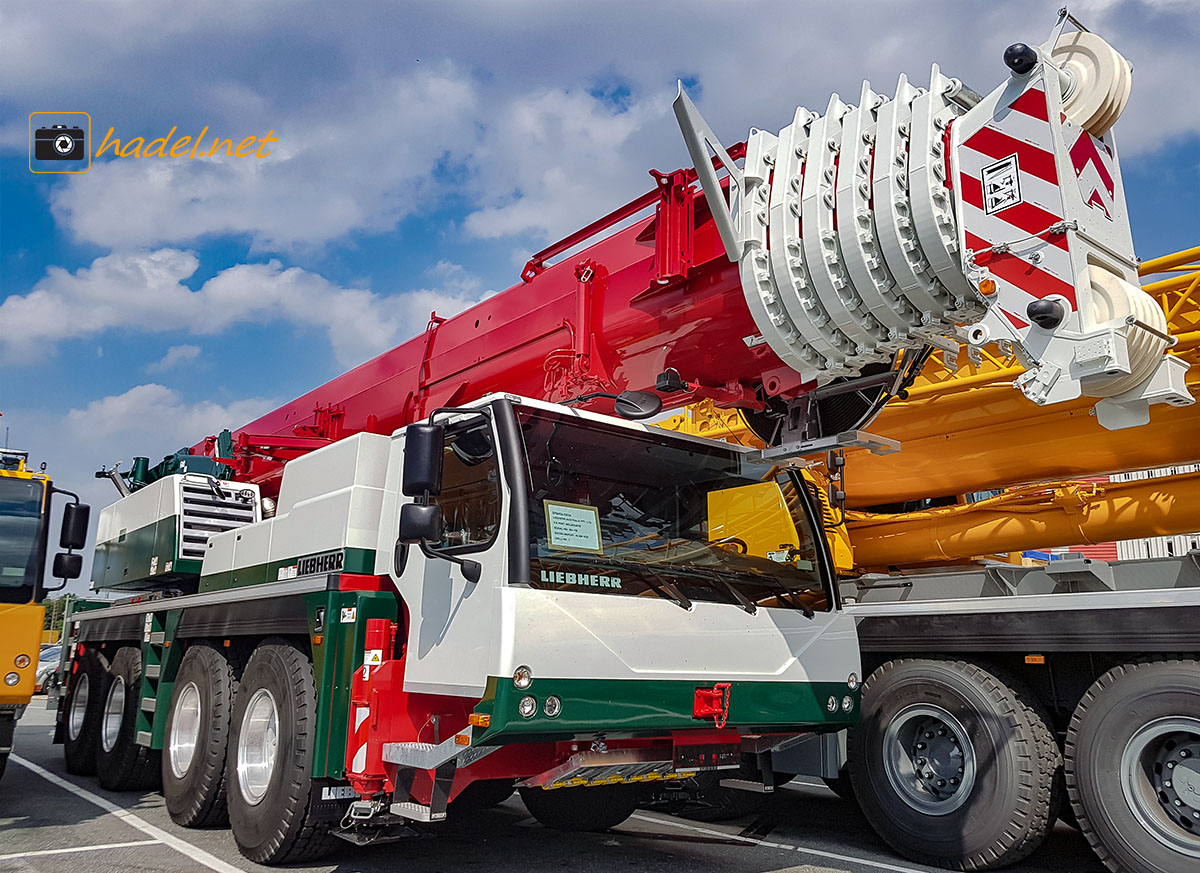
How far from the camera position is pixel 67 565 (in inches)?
303

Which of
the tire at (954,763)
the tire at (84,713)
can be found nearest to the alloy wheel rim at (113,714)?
the tire at (84,713)

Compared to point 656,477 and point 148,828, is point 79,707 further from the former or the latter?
point 656,477

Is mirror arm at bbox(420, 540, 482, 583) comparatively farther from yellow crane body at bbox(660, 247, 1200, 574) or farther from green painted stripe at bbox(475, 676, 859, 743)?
yellow crane body at bbox(660, 247, 1200, 574)

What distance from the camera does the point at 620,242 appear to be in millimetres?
5094

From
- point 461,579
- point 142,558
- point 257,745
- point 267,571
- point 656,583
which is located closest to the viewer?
point 461,579

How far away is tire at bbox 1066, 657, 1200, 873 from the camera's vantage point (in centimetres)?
458

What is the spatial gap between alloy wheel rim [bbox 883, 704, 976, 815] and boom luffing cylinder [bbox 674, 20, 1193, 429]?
8.38 ft

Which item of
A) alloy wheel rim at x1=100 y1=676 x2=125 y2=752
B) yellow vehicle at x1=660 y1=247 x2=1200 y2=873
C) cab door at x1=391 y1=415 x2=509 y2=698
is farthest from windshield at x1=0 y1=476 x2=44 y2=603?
yellow vehicle at x1=660 y1=247 x2=1200 y2=873

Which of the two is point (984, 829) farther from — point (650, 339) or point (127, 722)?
A: point (127, 722)

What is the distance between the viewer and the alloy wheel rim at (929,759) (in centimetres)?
546

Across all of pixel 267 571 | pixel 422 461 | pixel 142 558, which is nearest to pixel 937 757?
pixel 422 461

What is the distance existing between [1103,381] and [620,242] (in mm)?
2513

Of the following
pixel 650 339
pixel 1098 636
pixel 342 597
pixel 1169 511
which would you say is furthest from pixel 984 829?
pixel 342 597

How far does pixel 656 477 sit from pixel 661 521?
26 cm
